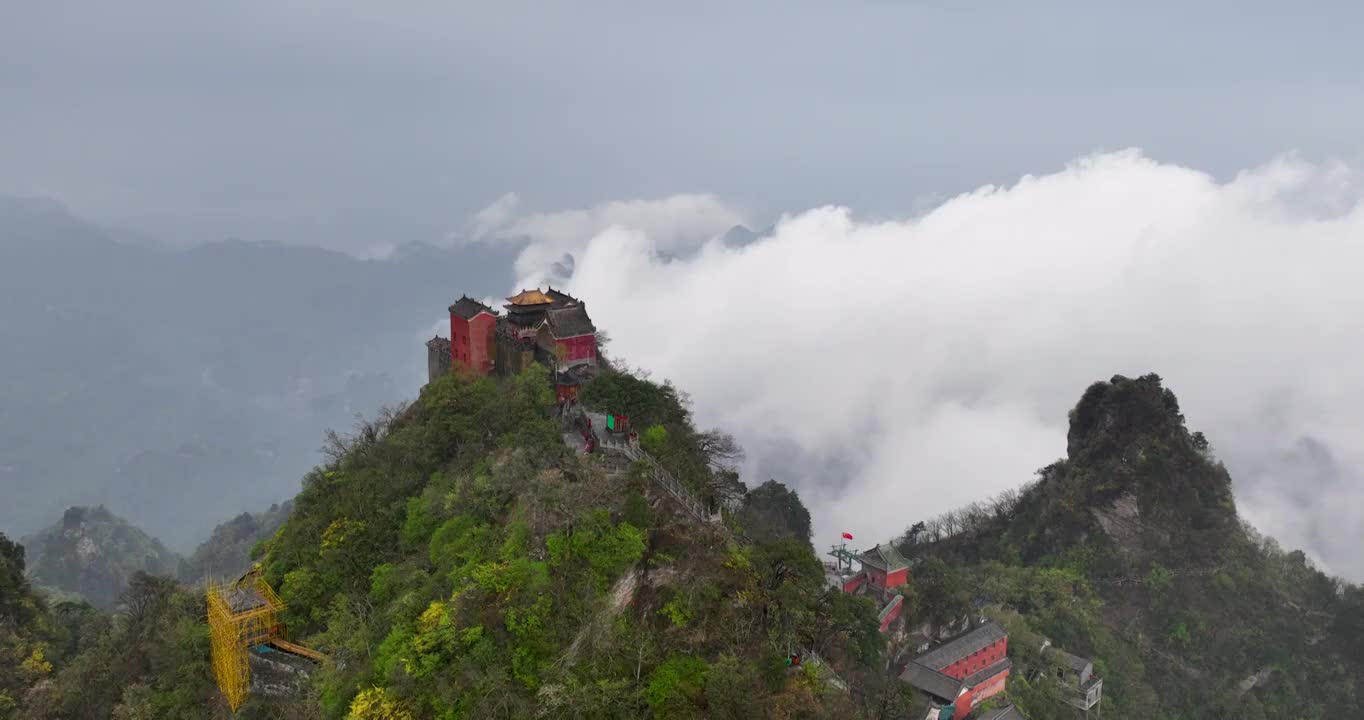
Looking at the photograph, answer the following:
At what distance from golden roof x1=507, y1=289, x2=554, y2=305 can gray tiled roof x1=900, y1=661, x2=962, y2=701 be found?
24.0 m

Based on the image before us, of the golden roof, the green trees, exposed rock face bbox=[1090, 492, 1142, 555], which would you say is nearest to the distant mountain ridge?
the green trees

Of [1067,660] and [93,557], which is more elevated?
[93,557]

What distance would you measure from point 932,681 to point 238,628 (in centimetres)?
2989

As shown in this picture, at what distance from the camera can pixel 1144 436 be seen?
64250 millimetres

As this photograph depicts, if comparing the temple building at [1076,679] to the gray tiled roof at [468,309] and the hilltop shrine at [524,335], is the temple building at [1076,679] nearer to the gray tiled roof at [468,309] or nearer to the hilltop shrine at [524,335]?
the hilltop shrine at [524,335]

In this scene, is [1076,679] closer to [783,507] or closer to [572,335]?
[783,507]

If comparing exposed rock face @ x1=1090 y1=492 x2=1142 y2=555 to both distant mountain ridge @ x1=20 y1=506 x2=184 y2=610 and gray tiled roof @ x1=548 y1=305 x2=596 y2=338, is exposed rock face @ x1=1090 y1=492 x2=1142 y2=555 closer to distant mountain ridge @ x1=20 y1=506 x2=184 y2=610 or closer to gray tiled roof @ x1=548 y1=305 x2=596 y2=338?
gray tiled roof @ x1=548 y1=305 x2=596 y2=338

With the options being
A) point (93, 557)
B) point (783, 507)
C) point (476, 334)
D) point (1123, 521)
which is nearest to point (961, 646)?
point (783, 507)

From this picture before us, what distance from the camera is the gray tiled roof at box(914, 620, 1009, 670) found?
4219 cm

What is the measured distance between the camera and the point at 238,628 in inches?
1095

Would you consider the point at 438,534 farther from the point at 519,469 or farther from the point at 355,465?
the point at 355,465

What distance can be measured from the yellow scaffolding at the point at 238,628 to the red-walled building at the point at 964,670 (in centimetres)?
2740

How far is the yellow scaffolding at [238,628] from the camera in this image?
90.3ft

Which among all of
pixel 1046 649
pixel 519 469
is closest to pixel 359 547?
pixel 519 469
